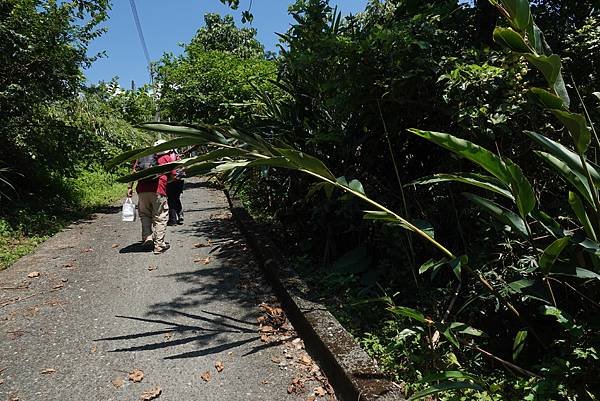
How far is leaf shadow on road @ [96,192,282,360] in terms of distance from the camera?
358cm

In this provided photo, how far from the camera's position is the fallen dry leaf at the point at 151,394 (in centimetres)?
285

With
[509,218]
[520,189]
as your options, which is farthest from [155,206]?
[520,189]

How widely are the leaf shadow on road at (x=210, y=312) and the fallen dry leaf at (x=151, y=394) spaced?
407mm

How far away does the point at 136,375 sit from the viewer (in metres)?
3.09

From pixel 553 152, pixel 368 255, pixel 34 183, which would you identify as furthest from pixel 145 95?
pixel 553 152

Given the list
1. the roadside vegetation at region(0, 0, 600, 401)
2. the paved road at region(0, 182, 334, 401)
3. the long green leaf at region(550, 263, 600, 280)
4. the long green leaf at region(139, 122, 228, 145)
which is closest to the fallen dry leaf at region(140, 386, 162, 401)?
the paved road at region(0, 182, 334, 401)

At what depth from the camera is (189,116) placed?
13.2m

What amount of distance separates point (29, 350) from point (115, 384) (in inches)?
39.1

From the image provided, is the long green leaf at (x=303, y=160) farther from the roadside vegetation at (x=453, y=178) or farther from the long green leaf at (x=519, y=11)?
the long green leaf at (x=519, y=11)

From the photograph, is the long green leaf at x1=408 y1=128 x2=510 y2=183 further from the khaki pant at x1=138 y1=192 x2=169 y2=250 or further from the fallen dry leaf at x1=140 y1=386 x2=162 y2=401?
the khaki pant at x1=138 y1=192 x2=169 y2=250

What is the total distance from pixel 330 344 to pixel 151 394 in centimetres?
117

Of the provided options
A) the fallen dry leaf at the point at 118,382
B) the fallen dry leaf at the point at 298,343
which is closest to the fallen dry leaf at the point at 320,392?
the fallen dry leaf at the point at 298,343

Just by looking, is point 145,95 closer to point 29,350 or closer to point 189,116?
point 189,116

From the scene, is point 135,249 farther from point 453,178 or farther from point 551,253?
point 551,253
